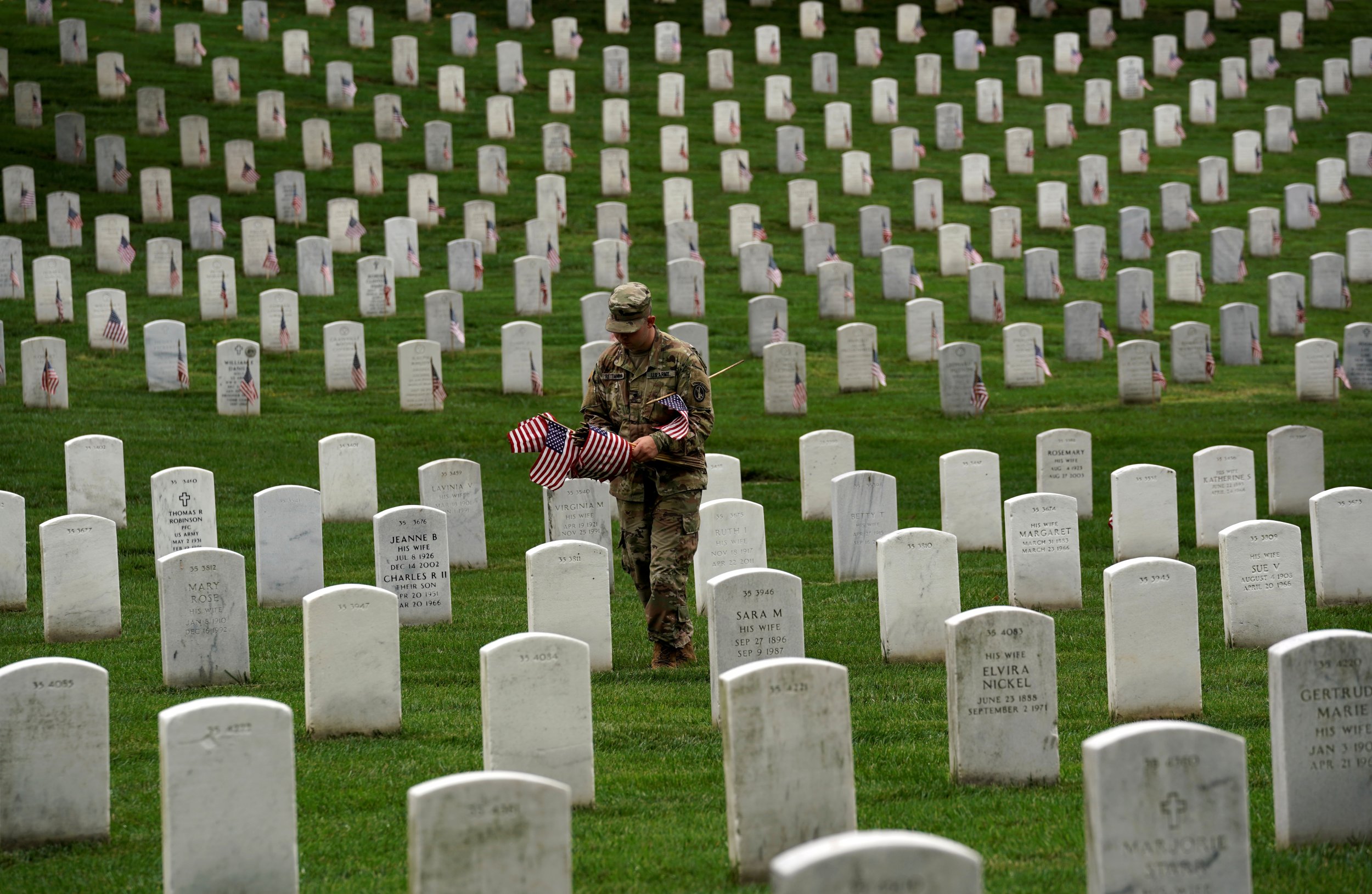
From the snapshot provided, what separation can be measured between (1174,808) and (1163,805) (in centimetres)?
4

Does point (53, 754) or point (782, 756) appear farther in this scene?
point (53, 754)

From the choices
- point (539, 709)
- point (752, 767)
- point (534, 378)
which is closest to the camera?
point (752, 767)

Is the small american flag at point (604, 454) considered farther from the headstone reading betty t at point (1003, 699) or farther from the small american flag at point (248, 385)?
the small american flag at point (248, 385)

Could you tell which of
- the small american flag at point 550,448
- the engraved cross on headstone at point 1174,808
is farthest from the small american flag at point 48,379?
the engraved cross on headstone at point 1174,808

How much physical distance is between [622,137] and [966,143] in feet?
20.0

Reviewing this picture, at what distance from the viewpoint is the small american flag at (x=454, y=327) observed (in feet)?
72.6

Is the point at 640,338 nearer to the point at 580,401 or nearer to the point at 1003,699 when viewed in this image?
the point at 1003,699

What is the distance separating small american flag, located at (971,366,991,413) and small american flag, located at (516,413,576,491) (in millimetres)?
10579

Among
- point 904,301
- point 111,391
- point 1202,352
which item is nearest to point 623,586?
point 111,391

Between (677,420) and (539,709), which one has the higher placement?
(677,420)

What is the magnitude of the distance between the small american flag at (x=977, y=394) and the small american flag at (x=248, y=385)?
25.3ft

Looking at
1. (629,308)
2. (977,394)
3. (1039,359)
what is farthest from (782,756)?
(1039,359)

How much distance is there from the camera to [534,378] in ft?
67.6

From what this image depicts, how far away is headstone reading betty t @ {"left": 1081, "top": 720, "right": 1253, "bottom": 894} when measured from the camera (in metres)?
5.80
